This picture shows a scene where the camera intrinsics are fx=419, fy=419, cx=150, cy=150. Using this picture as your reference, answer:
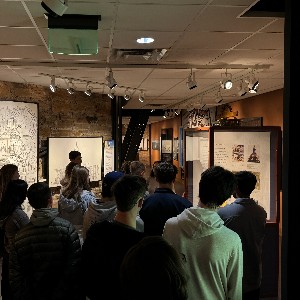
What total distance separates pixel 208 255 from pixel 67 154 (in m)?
6.90

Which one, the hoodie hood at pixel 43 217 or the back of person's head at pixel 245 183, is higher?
the back of person's head at pixel 245 183

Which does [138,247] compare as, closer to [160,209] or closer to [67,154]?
[160,209]

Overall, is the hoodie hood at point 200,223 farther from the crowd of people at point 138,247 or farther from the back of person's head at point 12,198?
the back of person's head at point 12,198

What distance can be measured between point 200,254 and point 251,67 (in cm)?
460

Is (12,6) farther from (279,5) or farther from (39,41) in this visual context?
(279,5)

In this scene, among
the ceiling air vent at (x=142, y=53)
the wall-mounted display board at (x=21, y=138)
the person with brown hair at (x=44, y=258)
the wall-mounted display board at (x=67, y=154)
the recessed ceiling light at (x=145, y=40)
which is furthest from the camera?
the wall-mounted display board at (x=67, y=154)

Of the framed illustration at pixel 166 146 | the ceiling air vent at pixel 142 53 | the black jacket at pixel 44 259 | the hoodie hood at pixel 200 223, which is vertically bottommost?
the black jacket at pixel 44 259

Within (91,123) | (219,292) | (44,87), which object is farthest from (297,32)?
(91,123)

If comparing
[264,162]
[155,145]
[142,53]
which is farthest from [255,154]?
[155,145]

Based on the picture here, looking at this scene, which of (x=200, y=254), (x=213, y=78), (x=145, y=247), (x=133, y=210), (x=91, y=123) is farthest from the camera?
(x=91, y=123)

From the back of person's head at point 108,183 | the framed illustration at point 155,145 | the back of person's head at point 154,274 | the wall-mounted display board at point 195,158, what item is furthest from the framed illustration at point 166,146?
the back of person's head at point 154,274

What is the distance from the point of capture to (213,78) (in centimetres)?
759

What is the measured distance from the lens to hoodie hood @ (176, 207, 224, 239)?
2.17 m

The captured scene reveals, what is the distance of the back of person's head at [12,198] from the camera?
3.30 metres
